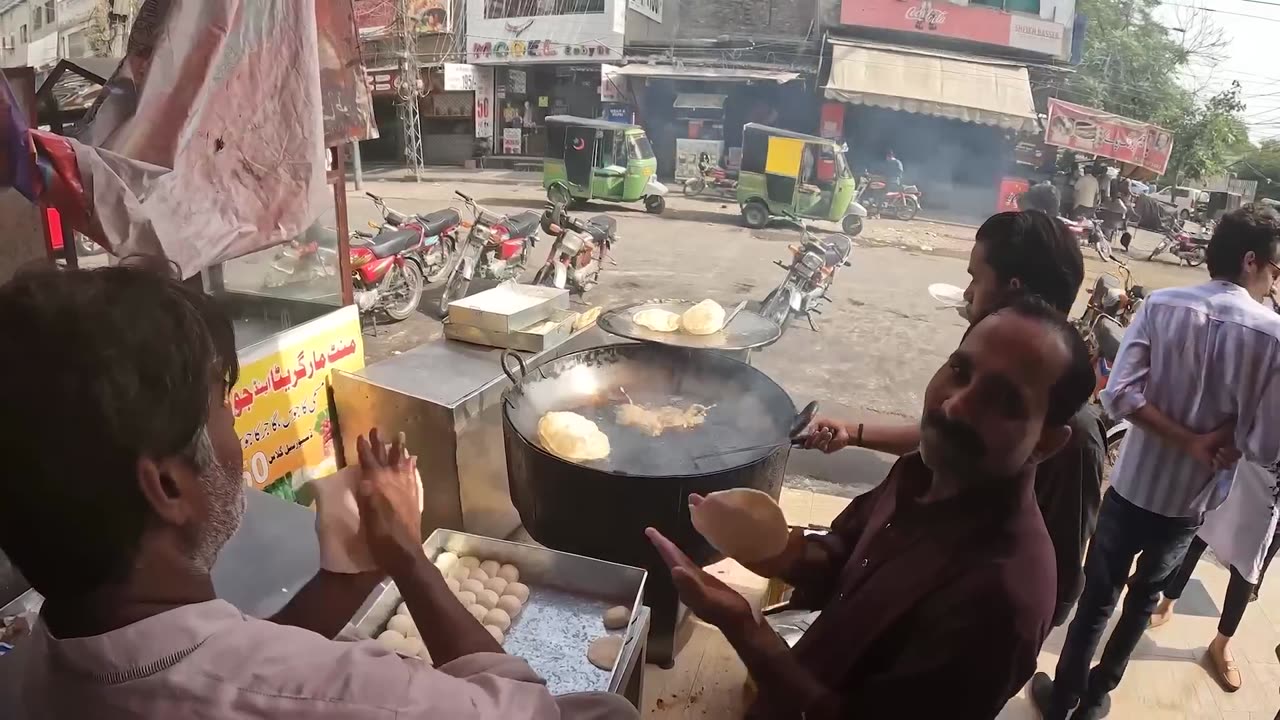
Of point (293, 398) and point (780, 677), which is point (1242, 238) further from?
point (293, 398)

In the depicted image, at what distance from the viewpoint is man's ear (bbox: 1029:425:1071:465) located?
3.89ft

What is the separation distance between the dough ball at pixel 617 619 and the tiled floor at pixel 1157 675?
2.92 ft

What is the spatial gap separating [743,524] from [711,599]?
388 millimetres

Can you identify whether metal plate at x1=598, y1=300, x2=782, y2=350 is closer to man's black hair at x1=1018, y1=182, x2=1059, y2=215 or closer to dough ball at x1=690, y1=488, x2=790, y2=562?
→ dough ball at x1=690, y1=488, x2=790, y2=562

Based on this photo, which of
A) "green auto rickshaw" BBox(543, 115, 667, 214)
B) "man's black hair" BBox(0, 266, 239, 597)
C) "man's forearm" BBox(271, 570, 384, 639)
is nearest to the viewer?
"man's black hair" BBox(0, 266, 239, 597)

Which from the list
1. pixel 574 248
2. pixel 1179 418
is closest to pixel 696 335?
pixel 1179 418

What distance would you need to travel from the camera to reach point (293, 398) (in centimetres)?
321

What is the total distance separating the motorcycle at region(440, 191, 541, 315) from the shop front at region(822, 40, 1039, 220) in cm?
335

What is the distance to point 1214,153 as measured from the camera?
13.3 feet

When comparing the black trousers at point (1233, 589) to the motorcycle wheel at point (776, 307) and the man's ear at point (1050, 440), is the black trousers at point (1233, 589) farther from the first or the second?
the motorcycle wheel at point (776, 307)

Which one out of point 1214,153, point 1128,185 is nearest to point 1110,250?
point 1128,185

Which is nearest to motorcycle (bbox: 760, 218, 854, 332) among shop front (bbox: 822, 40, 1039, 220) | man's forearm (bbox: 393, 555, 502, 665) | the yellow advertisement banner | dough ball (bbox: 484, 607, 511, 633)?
shop front (bbox: 822, 40, 1039, 220)

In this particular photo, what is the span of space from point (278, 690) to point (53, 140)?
1841mm

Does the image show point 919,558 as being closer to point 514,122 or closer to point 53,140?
point 53,140
